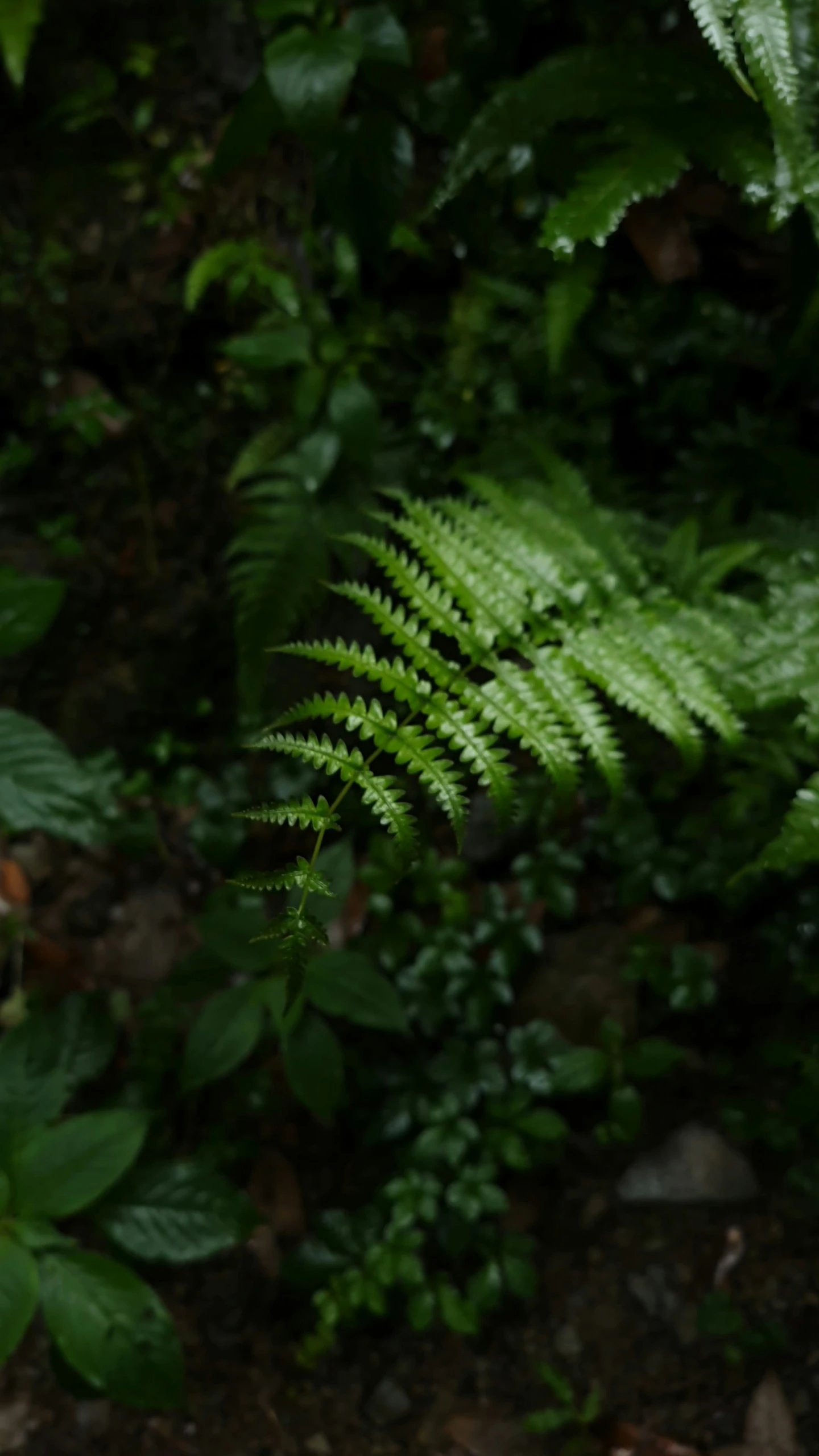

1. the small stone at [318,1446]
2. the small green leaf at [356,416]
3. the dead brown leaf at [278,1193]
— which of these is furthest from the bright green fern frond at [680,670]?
the small stone at [318,1446]

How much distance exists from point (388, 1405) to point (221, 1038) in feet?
2.80

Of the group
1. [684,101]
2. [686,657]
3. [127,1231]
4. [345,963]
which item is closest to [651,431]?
[684,101]

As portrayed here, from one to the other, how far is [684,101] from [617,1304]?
2.39 m

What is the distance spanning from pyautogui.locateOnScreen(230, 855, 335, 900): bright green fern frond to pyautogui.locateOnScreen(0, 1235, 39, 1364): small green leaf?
106cm

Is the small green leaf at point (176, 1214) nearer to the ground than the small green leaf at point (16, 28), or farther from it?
nearer to the ground

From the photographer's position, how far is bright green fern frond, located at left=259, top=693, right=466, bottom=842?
128cm

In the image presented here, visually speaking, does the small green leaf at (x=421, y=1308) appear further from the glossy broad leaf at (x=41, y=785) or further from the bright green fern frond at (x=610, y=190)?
the bright green fern frond at (x=610, y=190)

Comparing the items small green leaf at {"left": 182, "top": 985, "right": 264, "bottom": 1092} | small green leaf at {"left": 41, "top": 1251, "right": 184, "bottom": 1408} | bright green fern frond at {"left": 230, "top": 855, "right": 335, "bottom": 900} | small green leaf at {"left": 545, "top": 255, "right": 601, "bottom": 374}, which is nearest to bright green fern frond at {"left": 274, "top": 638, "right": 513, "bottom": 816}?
bright green fern frond at {"left": 230, "top": 855, "right": 335, "bottom": 900}

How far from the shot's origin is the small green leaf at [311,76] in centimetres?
192

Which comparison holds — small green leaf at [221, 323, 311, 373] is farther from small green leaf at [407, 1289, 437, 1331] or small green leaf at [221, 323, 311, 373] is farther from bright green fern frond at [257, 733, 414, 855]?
small green leaf at [407, 1289, 437, 1331]

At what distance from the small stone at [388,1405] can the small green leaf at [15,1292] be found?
0.82 metres

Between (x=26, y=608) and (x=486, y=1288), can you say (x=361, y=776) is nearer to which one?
(x=26, y=608)

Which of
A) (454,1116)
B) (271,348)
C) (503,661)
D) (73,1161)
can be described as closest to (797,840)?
(503,661)

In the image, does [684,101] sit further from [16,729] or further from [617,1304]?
[617,1304]
